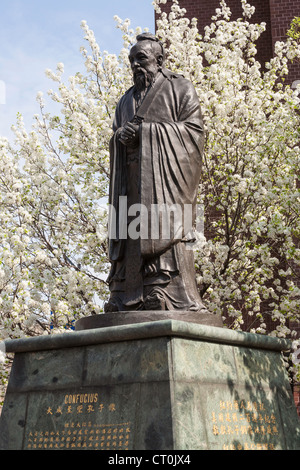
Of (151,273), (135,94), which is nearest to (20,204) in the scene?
(135,94)

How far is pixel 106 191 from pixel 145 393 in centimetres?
802

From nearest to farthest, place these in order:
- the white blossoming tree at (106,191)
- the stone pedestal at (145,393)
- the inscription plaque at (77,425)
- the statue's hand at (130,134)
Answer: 1. the stone pedestal at (145,393)
2. the inscription plaque at (77,425)
3. the statue's hand at (130,134)
4. the white blossoming tree at (106,191)

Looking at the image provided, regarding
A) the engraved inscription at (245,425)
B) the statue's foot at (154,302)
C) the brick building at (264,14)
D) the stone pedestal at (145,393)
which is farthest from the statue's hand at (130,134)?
the brick building at (264,14)

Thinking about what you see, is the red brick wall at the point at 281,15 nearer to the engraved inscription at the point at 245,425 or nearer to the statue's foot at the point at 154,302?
the statue's foot at the point at 154,302

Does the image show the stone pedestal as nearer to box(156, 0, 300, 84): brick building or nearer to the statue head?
the statue head

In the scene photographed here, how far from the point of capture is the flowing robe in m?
6.28

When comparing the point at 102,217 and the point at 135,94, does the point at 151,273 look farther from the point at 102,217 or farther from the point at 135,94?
the point at 102,217

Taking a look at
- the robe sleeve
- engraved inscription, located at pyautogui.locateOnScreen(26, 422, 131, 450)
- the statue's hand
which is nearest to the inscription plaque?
engraved inscription, located at pyautogui.locateOnScreen(26, 422, 131, 450)

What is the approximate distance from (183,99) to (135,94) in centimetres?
63

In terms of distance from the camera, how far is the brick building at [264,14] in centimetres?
1752

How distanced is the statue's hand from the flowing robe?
0.09m

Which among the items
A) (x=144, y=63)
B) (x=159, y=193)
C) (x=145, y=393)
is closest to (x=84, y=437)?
(x=145, y=393)

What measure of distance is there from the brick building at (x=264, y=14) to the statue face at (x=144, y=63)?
11412 mm

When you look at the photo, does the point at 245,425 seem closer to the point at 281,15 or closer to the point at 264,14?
the point at 281,15
